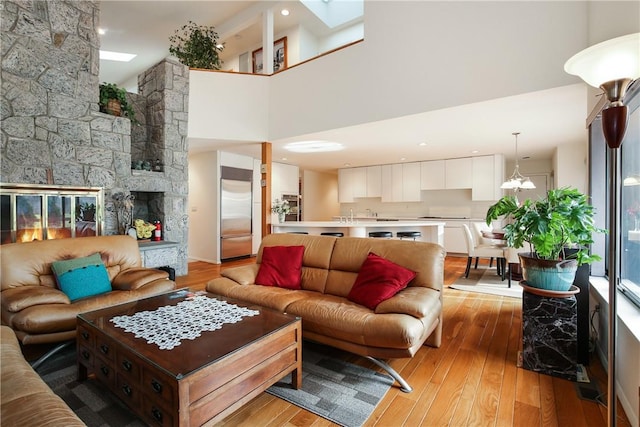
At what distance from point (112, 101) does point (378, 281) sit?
448 centimetres

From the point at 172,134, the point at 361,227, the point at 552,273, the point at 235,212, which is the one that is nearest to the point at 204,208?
the point at 235,212

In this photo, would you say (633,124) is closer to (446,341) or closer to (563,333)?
(563,333)

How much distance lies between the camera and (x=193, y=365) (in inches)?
55.1

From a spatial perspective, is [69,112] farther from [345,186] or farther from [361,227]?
[345,186]

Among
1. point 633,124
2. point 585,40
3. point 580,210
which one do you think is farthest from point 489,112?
point 580,210

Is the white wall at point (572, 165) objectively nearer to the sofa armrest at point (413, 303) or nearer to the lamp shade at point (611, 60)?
the sofa armrest at point (413, 303)

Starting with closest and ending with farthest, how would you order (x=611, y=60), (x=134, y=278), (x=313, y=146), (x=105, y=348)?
(x=611, y=60)
(x=105, y=348)
(x=134, y=278)
(x=313, y=146)

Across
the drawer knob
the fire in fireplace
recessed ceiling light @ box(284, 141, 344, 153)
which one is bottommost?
the drawer knob

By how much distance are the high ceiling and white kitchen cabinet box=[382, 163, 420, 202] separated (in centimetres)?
40

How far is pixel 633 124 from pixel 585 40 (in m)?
1.23

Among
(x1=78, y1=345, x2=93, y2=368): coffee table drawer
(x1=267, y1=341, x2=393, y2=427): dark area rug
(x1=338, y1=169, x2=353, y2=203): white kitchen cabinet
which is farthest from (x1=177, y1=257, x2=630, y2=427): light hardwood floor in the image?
(x1=338, y1=169, x2=353, y2=203): white kitchen cabinet

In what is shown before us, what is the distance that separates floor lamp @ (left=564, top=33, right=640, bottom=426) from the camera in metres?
1.28

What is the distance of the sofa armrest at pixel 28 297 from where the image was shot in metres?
2.24

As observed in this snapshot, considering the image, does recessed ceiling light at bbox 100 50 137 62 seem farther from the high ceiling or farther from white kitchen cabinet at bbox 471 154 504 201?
white kitchen cabinet at bbox 471 154 504 201
